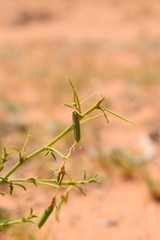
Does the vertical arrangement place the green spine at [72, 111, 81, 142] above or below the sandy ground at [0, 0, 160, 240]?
above

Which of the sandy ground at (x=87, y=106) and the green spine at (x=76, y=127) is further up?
the green spine at (x=76, y=127)

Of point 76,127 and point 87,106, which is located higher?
point 76,127

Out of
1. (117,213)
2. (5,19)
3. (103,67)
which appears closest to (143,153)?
(117,213)

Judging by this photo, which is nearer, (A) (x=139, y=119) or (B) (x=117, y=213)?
(B) (x=117, y=213)

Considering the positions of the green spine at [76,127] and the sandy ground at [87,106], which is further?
the sandy ground at [87,106]

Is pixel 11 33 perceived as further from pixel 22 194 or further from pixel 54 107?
pixel 22 194

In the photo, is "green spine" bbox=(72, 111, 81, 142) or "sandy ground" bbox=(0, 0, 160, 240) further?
"sandy ground" bbox=(0, 0, 160, 240)

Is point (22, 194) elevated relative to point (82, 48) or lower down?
elevated

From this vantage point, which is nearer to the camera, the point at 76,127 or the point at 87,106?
the point at 76,127
